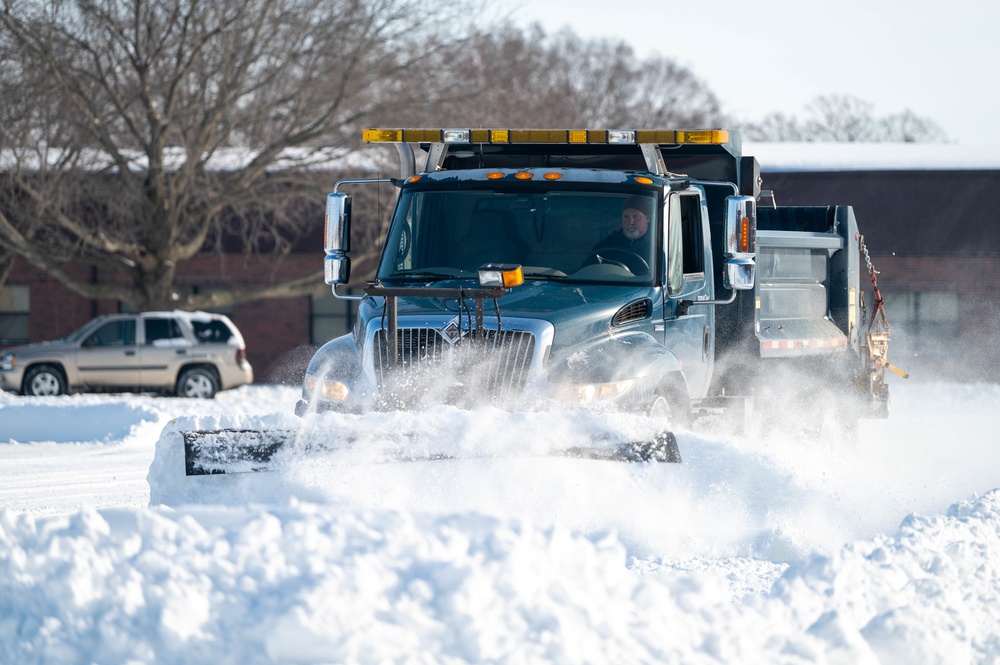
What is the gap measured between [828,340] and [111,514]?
6.95 meters

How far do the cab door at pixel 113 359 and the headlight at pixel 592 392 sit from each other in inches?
684

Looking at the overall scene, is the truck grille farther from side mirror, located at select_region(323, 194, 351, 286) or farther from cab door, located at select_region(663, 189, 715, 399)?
side mirror, located at select_region(323, 194, 351, 286)

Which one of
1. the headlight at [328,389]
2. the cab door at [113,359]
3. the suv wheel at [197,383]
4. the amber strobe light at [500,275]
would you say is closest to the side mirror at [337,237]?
the headlight at [328,389]

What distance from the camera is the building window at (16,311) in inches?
1332

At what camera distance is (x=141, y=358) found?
76.0 ft

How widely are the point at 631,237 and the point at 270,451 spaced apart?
305cm

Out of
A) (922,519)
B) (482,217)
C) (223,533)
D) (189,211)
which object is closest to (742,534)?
(922,519)

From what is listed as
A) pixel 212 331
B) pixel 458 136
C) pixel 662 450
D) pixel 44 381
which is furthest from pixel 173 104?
pixel 662 450

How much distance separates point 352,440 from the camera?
627 centimetres

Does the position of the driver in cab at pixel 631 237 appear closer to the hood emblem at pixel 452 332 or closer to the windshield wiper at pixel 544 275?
the windshield wiper at pixel 544 275

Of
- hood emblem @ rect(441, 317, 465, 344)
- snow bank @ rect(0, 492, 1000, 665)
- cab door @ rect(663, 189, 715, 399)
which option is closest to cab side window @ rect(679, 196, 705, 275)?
cab door @ rect(663, 189, 715, 399)

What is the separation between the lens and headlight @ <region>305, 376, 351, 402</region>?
25.1 ft

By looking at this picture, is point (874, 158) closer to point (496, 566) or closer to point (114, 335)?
point (114, 335)

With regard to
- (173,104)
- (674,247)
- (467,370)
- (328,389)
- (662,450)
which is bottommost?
(662,450)
